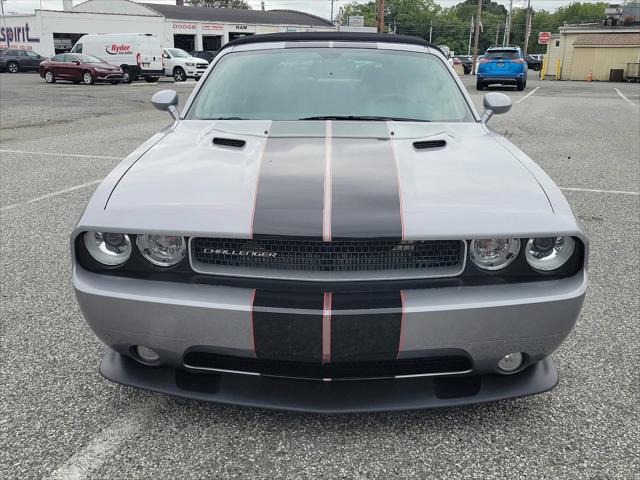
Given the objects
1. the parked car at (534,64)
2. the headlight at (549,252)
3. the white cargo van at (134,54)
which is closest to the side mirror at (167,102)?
the headlight at (549,252)

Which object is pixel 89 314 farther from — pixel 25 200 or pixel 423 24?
pixel 423 24

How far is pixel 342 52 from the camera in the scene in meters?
3.43

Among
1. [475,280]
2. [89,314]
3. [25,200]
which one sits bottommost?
[25,200]

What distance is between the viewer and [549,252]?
80.5 inches

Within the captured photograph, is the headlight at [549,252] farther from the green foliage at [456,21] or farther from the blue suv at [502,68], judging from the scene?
the green foliage at [456,21]

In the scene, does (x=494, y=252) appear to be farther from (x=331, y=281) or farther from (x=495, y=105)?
(x=495, y=105)

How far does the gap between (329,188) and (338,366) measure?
2.01 ft

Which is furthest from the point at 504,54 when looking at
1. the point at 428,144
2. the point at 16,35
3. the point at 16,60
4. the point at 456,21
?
the point at 456,21

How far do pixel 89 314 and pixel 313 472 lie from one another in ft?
3.06

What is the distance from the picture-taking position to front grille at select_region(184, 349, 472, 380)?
196 cm

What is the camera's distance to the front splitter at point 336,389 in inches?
78.1

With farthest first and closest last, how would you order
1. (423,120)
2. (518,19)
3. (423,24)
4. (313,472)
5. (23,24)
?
(518,19) → (423,24) → (23,24) → (423,120) → (313,472)


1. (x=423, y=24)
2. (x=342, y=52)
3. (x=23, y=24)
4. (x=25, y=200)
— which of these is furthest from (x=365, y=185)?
(x=423, y=24)

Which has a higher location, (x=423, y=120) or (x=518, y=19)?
(x=518, y=19)
